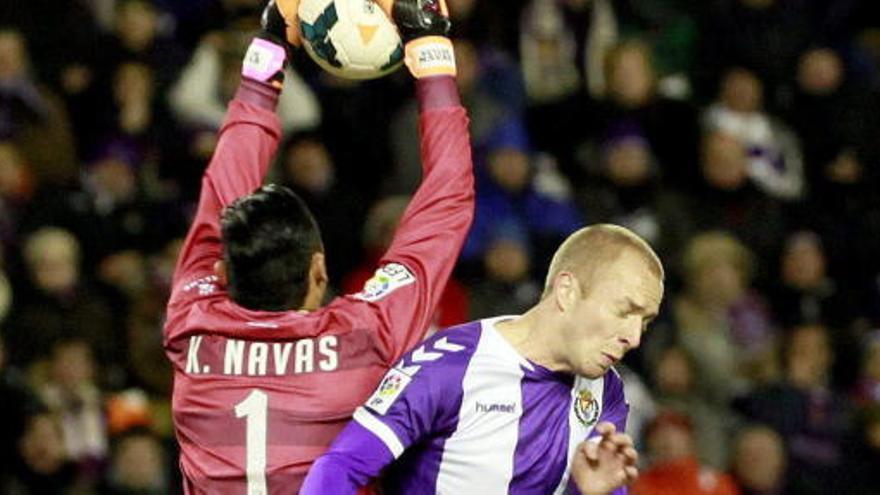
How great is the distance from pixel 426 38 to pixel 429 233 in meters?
0.56

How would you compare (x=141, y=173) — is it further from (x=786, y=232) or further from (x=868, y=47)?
(x=868, y=47)

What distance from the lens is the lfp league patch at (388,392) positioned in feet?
16.5

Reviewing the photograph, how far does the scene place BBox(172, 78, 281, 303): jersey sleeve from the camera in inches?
222

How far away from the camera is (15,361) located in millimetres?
10109

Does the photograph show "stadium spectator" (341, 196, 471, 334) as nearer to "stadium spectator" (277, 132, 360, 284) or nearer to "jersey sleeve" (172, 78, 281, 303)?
"stadium spectator" (277, 132, 360, 284)

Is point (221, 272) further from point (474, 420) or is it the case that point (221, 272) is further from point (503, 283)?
point (503, 283)

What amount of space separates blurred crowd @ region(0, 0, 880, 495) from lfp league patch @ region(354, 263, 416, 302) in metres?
4.38

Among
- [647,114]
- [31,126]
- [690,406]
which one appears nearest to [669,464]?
[690,406]

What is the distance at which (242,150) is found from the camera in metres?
5.77

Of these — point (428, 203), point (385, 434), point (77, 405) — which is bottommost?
point (77, 405)

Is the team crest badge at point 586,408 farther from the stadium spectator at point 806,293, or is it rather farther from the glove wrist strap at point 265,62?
the stadium spectator at point 806,293

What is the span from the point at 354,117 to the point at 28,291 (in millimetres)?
2263

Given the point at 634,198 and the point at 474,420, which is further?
the point at 634,198

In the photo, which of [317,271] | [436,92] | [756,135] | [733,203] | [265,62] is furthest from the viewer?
[756,135]
